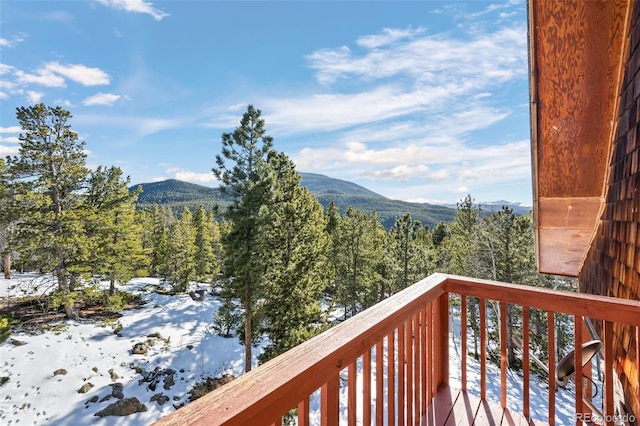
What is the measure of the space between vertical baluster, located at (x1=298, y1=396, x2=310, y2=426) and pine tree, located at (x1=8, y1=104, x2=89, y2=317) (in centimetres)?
1499

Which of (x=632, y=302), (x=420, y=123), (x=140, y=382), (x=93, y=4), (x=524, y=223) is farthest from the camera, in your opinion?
(x=420, y=123)

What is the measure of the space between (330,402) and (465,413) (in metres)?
1.33

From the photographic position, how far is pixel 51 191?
490 inches

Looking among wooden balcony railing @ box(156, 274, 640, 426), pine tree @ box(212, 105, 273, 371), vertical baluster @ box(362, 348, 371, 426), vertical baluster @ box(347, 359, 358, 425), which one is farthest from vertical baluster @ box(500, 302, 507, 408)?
pine tree @ box(212, 105, 273, 371)

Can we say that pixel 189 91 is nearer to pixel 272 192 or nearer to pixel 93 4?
pixel 93 4

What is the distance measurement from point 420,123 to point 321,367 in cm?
2536

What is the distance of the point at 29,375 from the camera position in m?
10.2

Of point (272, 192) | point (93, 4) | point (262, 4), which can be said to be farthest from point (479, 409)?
point (93, 4)

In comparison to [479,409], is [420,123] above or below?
above

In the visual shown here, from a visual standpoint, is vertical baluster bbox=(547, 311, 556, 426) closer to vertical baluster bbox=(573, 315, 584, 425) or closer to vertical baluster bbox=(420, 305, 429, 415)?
vertical baluster bbox=(573, 315, 584, 425)

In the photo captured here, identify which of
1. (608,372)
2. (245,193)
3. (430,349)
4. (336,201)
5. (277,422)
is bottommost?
(430,349)

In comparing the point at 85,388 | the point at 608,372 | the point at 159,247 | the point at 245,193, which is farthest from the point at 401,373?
the point at 159,247

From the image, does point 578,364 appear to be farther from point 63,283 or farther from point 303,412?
point 63,283

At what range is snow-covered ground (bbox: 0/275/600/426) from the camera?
912 centimetres
